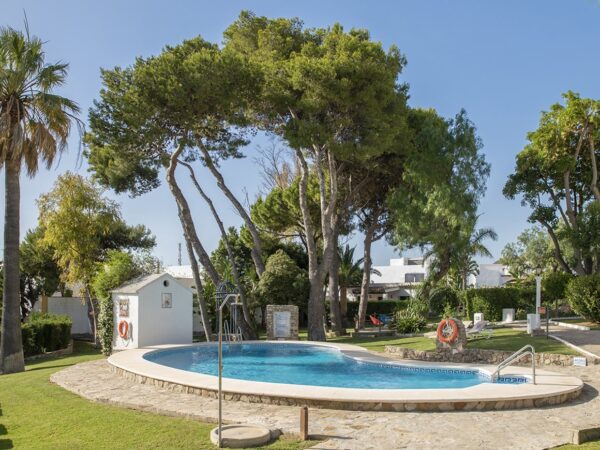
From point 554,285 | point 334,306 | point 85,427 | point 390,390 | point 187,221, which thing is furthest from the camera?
point 554,285

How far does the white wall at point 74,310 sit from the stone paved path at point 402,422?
2186 centimetres

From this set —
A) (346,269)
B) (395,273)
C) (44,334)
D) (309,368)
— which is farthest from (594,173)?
(395,273)

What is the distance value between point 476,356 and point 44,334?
1543cm

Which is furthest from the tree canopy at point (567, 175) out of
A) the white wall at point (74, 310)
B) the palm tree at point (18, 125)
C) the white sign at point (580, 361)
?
the white wall at point (74, 310)

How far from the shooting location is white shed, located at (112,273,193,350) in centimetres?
1986

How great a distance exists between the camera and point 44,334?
2178cm

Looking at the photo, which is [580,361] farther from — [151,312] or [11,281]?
[11,281]

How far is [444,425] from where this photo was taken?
8.70 meters

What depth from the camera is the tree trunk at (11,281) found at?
17.1 meters

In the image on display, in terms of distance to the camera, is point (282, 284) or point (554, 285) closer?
point (282, 284)

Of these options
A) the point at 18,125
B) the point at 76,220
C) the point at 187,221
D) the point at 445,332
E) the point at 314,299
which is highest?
the point at 18,125

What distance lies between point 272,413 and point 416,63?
19.6 m

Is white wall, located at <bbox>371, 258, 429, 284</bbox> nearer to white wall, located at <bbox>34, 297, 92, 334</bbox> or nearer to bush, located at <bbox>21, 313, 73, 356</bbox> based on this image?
white wall, located at <bbox>34, 297, 92, 334</bbox>

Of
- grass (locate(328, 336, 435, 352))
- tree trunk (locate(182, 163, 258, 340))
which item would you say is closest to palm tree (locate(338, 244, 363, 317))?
grass (locate(328, 336, 435, 352))
